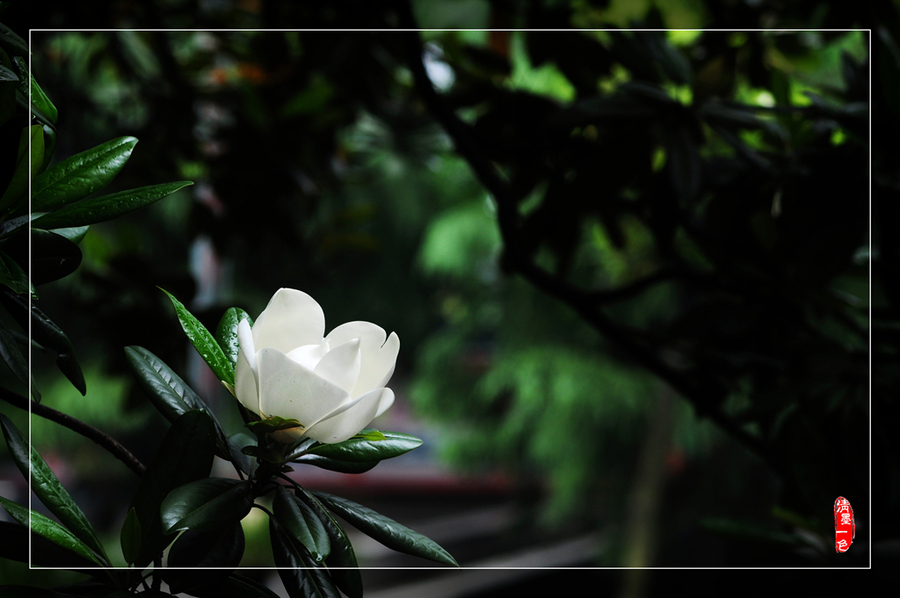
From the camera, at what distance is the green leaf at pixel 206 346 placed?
0.73 ft

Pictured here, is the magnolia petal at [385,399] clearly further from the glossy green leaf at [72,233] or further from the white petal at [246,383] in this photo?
the glossy green leaf at [72,233]

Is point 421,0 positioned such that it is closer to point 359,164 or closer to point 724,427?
point 359,164

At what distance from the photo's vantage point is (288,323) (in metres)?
0.23

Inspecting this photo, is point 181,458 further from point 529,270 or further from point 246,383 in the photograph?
point 529,270

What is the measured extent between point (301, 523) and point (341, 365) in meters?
0.06

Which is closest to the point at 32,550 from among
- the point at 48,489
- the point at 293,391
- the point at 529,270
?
the point at 48,489

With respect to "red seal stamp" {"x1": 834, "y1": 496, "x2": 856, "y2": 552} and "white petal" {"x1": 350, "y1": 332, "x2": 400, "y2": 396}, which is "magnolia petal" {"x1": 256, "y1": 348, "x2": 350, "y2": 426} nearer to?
"white petal" {"x1": 350, "y1": 332, "x2": 400, "y2": 396}

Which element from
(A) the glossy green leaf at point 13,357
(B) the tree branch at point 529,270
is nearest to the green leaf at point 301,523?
(A) the glossy green leaf at point 13,357

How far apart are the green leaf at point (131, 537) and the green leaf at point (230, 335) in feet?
0.22

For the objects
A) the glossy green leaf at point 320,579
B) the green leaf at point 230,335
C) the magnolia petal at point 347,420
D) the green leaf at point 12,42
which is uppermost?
the green leaf at point 12,42

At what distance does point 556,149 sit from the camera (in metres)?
0.50

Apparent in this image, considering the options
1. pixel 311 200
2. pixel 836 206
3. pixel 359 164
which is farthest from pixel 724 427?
pixel 359 164

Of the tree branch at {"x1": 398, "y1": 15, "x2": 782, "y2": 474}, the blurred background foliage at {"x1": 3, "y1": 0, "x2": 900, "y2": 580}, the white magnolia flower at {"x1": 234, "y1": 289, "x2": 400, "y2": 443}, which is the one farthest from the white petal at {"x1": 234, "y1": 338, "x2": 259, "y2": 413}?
the tree branch at {"x1": 398, "y1": 15, "x2": 782, "y2": 474}

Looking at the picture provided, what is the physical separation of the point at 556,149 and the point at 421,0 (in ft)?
2.20
